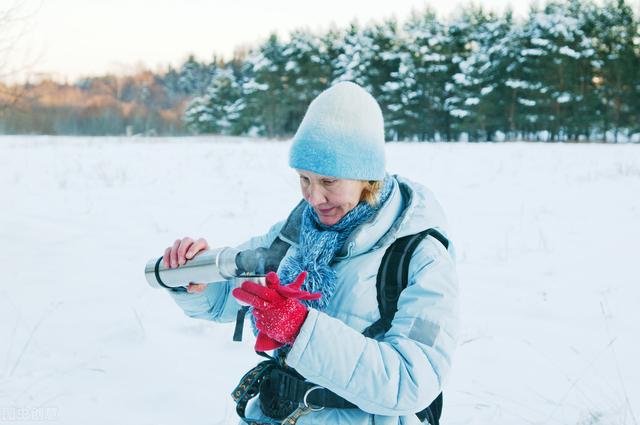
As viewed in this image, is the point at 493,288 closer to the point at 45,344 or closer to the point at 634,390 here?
the point at 634,390

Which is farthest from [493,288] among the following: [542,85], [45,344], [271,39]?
[271,39]

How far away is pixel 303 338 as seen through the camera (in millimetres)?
1299

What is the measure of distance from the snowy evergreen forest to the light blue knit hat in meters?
32.9

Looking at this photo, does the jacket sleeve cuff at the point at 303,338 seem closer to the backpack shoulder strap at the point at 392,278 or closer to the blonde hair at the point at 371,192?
the backpack shoulder strap at the point at 392,278

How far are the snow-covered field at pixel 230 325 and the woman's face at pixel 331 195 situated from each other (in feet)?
5.72

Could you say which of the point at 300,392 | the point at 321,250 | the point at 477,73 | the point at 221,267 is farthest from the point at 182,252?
the point at 477,73

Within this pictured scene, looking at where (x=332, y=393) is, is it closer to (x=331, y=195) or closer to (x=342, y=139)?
(x=331, y=195)

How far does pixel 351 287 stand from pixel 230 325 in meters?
2.71

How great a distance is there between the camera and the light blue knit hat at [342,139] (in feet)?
5.31

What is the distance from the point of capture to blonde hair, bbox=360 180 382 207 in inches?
65.1

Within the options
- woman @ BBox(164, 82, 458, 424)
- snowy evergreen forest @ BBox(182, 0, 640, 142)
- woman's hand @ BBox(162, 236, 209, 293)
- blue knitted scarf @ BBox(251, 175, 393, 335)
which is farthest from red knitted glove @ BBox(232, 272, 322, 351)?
snowy evergreen forest @ BBox(182, 0, 640, 142)

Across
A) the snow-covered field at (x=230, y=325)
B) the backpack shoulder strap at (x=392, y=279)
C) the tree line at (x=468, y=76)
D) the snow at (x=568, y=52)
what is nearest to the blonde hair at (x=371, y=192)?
the backpack shoulder strap at (x=392, y=279)

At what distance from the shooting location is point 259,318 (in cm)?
127

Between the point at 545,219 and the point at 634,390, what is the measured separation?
4128 millimetres
